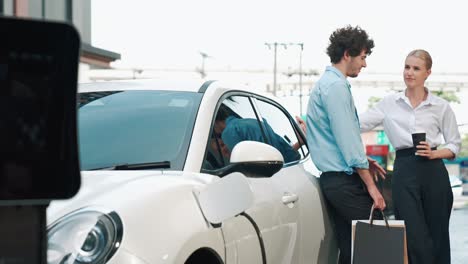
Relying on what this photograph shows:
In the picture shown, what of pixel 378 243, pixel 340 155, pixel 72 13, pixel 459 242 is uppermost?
pixel 72 13

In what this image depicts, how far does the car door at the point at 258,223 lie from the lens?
3496mm

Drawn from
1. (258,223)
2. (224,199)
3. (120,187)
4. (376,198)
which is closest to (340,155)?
(376,198)

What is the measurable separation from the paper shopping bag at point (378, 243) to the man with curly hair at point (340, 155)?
167 mm

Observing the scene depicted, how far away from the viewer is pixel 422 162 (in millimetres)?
5598

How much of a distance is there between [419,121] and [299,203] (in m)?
1.48

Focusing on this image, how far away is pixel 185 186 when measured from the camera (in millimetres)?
3307

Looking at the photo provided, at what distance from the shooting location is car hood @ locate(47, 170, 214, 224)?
2.91 metres

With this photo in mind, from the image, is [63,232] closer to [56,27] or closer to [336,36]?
[56,27]

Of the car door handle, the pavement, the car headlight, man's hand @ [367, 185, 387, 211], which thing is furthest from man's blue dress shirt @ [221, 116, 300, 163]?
the pavement

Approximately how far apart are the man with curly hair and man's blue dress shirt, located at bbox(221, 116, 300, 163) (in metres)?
0.17

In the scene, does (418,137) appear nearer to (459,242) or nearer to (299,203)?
(299,203)

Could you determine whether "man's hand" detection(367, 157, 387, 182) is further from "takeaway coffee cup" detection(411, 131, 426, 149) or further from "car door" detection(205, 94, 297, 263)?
"car door" detection(205, 94, 297, 263)

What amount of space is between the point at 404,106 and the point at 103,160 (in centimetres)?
263

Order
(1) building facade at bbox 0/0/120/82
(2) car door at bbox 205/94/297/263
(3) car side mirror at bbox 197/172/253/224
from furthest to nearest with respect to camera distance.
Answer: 1. (1) building facade at bbox 0/0/120/82
2. (2) car door at bbox 205/94/297/263
3. (3) car side mirror at bbox 197/172/253/224
